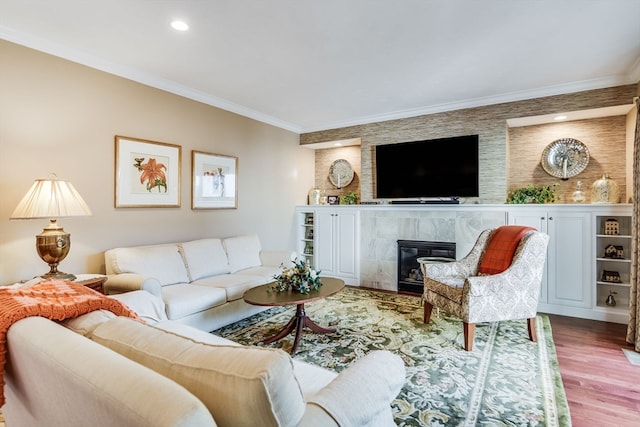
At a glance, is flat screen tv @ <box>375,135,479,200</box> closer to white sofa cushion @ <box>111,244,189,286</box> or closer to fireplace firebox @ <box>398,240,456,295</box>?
fireplace firebox @ <box>398,240,456,295</box>

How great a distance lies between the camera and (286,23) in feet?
8.09

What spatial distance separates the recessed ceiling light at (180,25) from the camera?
2441 millimetres

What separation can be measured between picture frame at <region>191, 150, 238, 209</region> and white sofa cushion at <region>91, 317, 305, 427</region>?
129 inches

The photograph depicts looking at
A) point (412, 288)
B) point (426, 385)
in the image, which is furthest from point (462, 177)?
point (426, 385)

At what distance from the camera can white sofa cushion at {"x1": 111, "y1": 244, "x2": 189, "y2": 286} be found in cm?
301

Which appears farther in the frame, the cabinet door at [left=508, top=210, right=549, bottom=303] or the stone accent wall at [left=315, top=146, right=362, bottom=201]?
the stone accent wall at [left=315, top=146, right=362, bottom=201]

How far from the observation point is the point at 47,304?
4.07ft

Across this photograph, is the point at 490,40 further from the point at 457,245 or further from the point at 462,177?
the point at 457,245

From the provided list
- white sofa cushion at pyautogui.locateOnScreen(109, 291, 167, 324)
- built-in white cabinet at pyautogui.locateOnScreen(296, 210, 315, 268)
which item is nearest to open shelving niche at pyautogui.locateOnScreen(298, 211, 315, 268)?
built-in white cabinet at pyautogui.locateOnScreen(296, 210, 315, 268)

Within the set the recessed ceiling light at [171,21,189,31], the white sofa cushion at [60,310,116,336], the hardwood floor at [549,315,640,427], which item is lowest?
the hardwood floor at [549,315,640,427]

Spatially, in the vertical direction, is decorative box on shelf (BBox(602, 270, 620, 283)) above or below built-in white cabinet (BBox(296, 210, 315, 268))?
below

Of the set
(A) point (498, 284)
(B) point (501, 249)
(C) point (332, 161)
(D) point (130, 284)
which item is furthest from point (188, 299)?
(C) point (332, 161)

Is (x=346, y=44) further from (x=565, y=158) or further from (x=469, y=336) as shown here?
(x=565, y=158)

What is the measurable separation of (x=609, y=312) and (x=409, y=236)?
2.30 metres
